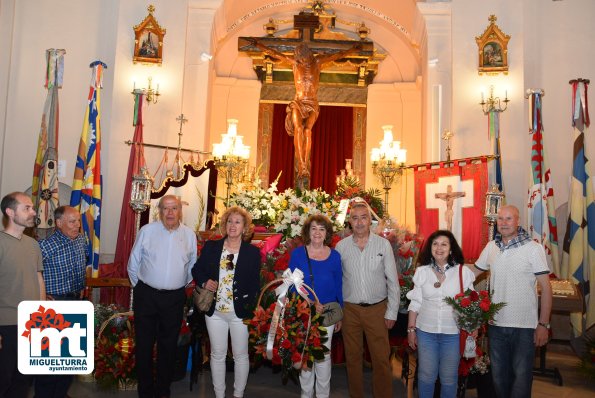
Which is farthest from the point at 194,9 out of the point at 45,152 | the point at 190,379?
the point at 190,379

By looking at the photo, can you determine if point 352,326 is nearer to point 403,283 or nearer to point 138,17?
point 403,283

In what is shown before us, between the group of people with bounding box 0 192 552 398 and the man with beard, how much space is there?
0.05ft

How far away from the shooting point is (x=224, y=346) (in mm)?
4328

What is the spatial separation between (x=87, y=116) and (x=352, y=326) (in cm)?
467

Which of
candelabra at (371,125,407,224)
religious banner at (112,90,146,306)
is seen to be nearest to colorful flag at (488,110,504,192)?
candelabra at (371,125,407,224)

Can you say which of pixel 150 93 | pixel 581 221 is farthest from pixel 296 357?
pixel 150 93

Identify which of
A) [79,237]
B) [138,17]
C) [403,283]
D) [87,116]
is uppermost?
[138,17]

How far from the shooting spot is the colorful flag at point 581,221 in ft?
24.6

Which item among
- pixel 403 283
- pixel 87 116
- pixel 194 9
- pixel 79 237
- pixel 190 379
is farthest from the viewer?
pixel 194 9

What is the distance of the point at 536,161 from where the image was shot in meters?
7.47

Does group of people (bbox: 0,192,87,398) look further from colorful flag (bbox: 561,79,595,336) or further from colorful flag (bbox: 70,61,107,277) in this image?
colorful flag (bbox: 561,79,595,336)

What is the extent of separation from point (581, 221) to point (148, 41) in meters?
7.00

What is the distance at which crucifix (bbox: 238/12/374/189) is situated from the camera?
920 cm

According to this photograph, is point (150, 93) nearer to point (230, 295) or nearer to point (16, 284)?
point (230, 295)
